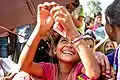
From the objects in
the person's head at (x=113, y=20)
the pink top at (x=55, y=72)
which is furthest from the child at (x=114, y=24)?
the pink top at (x=55, y=72)

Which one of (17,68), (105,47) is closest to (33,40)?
(17,68)

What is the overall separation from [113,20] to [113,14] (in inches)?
0.9

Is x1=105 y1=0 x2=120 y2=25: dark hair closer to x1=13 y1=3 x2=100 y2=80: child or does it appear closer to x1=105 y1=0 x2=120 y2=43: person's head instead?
x1=105 y1=0 x2=120 y2=43: person's head

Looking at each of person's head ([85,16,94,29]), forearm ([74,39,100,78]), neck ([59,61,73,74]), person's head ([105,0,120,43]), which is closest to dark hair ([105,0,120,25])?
person's head ([105,0,120,43])

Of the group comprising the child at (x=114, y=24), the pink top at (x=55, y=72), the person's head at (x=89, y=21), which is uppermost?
the child at (x=114, y=24)

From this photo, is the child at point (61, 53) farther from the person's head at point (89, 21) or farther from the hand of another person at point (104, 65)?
the person's head at point (89, 21)

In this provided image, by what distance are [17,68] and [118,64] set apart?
16.3 inches

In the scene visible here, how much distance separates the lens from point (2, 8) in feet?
4.74

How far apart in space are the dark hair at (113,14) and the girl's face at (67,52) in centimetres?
21

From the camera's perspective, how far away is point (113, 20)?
1.32 metres

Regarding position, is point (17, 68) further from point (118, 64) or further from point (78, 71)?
point (118, 64)

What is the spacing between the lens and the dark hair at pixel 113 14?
131cm

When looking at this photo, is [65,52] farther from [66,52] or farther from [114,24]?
[114,24]

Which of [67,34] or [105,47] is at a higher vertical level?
[67,34]
